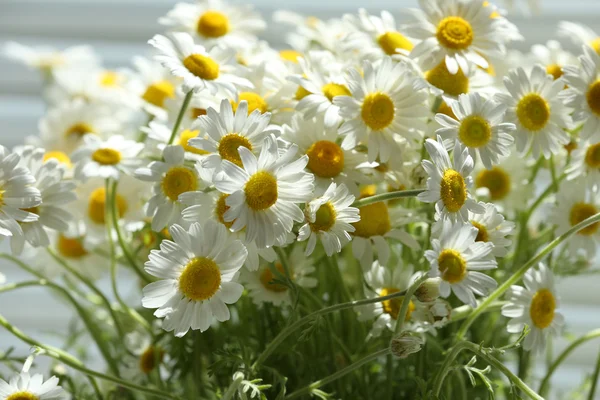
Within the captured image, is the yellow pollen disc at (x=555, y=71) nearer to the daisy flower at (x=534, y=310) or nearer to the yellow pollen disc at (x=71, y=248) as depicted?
the daisy flower at (x=534, y=310)

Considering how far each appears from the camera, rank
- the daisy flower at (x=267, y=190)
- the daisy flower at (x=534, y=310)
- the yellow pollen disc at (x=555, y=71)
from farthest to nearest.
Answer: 1. the yellow pollen disc at (x=555, y=71)
2. the daisy flower at (x=534, y=310)
3. the daisy flower at (x=267, y=190)

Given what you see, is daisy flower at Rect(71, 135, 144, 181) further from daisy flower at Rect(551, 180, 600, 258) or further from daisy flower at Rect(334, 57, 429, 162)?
daisy flower at Rect(551, 180, 600, 258)

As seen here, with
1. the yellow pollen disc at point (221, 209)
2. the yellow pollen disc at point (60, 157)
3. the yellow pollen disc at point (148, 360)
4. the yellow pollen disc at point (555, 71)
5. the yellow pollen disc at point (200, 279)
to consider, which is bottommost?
the yellow pollen disc at point (148, 360)

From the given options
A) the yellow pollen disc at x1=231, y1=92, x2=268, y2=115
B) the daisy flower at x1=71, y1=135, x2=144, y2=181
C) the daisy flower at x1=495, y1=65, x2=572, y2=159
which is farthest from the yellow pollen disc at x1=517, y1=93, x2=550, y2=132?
the daisy flower at x1=71, y1=135, x2=144, y2=181

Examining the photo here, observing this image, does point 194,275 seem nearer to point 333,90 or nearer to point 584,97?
point 333,90

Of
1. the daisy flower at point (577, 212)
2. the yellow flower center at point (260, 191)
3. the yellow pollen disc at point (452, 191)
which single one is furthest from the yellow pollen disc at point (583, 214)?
the yellow flower center at point (260, 191)

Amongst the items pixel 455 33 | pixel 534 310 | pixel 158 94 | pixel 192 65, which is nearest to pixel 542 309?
pixel 534 310
